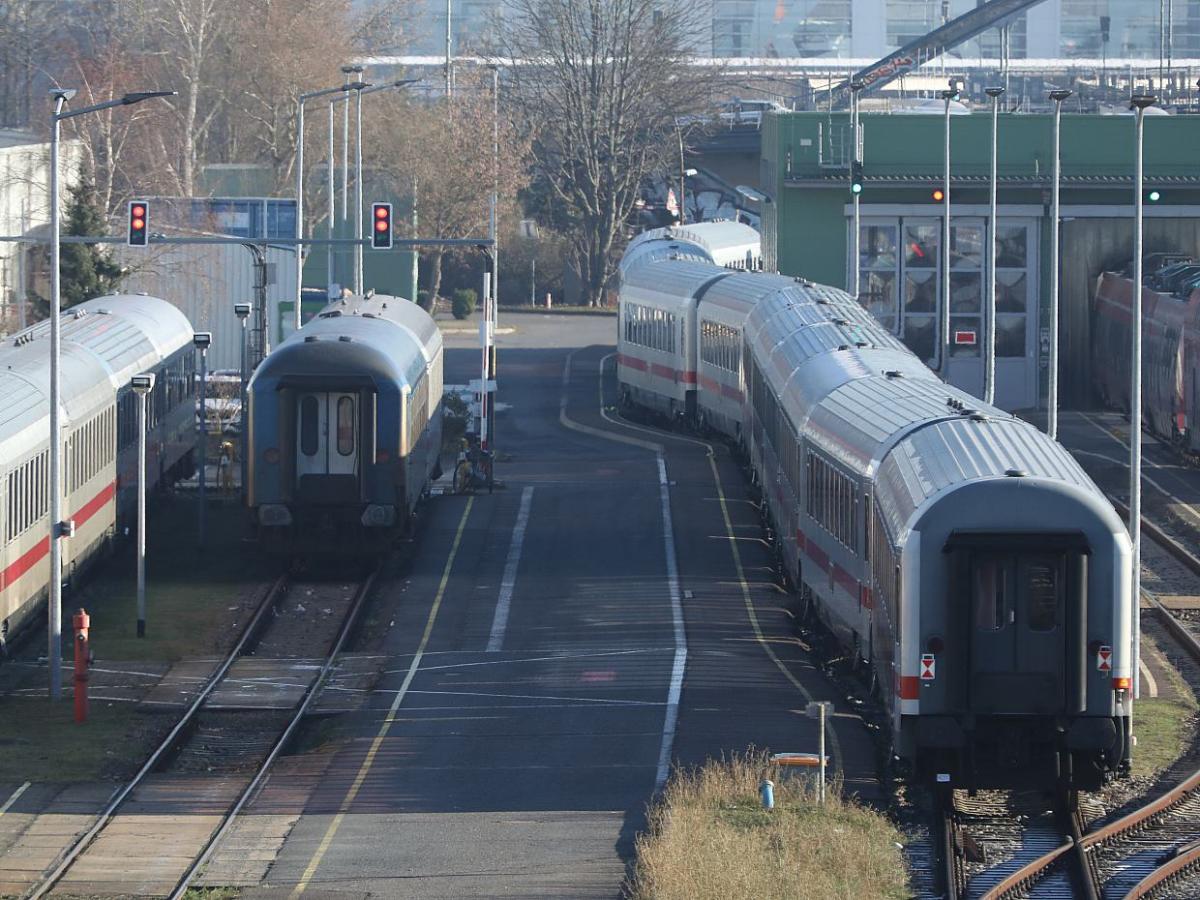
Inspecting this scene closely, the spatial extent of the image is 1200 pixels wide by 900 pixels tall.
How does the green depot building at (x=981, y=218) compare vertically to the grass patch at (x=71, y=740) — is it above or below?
above

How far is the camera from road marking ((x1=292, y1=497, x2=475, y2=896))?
16188mm

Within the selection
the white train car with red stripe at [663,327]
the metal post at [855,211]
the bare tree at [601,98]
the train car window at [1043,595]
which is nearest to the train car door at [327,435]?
the train car window at [1043,595]

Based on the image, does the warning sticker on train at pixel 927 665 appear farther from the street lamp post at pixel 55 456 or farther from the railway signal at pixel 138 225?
the railway signal at pixel 138 225

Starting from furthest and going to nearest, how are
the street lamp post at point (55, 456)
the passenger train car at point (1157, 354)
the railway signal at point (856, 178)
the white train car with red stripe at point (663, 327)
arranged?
1. the white train car with red stripe at point (663, 327)
2. the railway signal at point (856, 178)
3. the passenger train car at point (1157, 354)
4. the street lamp post at point (55, 456)

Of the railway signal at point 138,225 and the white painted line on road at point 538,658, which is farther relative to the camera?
the railway signal at point 138,225

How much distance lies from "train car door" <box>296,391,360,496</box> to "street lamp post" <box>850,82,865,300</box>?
59.1ft

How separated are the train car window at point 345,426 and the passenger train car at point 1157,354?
18.7 m

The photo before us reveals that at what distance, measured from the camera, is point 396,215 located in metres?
75.8

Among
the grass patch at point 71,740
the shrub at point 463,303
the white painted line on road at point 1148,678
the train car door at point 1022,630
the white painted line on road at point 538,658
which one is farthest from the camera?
the shrub at point 463,303

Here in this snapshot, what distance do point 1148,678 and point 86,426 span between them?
48.7 feet

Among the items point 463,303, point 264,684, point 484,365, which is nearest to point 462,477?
point 484,365

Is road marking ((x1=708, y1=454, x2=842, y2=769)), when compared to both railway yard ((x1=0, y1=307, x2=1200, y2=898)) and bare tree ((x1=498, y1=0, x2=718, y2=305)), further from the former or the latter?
bare tree ((x1=498, y1=0, x2=718, y2=305))

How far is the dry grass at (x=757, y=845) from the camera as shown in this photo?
14539mm

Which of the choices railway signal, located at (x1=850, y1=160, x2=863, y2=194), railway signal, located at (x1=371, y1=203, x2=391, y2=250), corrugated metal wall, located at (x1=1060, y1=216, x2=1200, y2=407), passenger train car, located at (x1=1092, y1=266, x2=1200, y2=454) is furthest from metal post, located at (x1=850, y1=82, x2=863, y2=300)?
railway signal, located at (x1=371, y1=203, x2=391, y2=250)
